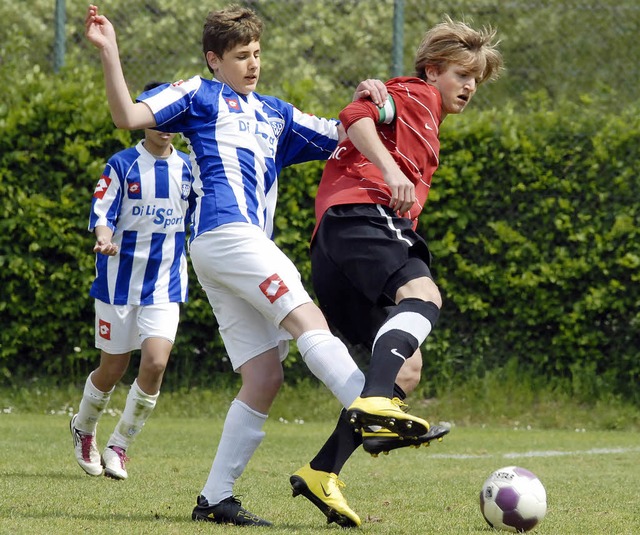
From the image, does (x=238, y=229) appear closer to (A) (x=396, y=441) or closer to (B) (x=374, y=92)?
(B) (x=374, y=92)

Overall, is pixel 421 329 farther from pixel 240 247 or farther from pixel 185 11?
pixel 185 11

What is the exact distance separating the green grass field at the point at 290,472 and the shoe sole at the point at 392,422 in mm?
560

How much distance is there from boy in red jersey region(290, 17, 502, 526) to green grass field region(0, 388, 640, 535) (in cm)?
52

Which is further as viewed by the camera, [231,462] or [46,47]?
[46,47]

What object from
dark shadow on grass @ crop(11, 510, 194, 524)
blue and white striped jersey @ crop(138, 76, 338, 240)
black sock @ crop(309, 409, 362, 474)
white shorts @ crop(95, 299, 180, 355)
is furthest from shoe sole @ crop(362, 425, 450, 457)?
white shorts @ crop(95, 299, 180, 355)

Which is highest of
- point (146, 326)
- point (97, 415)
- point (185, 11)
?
point (185, 11)

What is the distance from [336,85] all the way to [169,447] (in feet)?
18.3

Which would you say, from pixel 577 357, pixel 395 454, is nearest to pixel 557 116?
pixel 577 357

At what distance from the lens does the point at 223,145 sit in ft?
14.8

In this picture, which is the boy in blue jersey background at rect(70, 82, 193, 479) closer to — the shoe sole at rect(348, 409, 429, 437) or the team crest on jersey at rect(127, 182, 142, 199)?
the team crest on jersey at rect(127, 182, 142, 199)

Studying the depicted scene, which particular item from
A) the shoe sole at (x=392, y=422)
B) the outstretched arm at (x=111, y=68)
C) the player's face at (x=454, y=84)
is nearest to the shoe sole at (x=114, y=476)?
the outstretched arm at (x=111, y=68)

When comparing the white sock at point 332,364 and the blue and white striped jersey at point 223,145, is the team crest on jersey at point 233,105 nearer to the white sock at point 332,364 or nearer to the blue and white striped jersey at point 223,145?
the blue and white striped jersey at point 223,145

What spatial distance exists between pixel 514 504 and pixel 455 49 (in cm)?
191

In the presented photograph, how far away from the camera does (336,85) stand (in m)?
12.1
